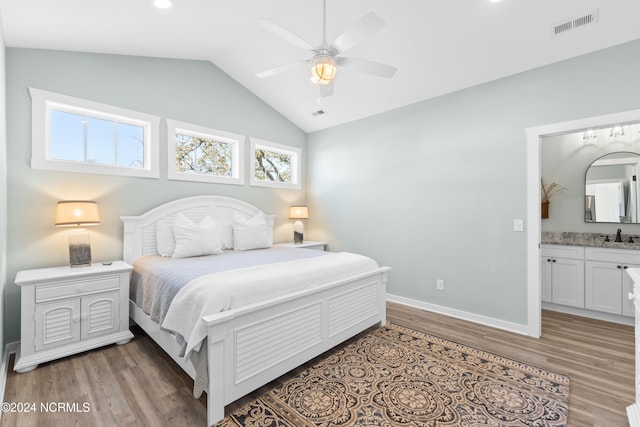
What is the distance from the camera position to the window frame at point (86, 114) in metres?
2.85

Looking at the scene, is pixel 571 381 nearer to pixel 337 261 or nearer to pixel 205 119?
pixel 337 261

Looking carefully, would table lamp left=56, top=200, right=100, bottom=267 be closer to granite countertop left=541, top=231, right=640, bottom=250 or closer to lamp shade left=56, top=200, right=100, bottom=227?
lamp shade left=56, top=200, right=100, bottom=227

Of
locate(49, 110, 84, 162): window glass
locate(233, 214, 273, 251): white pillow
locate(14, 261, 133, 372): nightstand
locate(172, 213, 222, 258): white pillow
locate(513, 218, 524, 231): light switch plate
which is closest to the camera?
locate(14, 261, 133, 372): nightstand

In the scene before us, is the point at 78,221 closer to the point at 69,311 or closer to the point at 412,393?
the point at 69,311

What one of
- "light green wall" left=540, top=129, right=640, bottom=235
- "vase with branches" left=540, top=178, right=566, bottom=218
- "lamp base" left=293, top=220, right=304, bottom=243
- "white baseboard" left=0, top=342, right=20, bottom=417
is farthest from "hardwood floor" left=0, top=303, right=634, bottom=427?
"lamp base" left=293, top=220, right=304, bottom=243

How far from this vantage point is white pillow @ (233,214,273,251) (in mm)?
3928

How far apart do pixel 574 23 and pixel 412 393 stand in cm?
334

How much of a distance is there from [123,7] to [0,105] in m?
1.25

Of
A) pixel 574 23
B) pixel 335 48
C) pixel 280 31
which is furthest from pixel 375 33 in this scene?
pixel 574 23

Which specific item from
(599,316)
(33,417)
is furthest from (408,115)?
(33,417)

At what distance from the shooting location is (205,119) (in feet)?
13.5

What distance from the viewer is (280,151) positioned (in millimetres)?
5168

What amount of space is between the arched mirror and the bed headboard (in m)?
4.72

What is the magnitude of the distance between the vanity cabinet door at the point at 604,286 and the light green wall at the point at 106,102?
Answer: 15.4 ft
